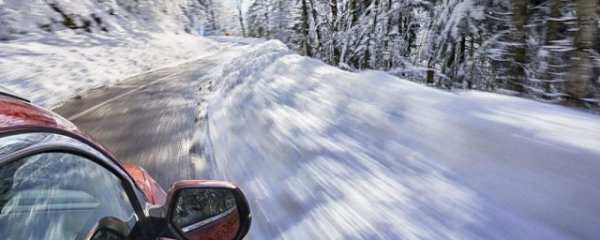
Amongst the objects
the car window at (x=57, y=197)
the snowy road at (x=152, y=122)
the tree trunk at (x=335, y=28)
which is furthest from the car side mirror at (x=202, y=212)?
the tree trunk at (x=335, y=28)

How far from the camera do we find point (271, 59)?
10.8 m

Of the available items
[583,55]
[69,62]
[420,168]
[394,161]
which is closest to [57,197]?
[420,168]

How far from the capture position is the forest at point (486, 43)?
439 cm

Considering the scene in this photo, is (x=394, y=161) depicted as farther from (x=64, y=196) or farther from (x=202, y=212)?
(x=64, y=196)

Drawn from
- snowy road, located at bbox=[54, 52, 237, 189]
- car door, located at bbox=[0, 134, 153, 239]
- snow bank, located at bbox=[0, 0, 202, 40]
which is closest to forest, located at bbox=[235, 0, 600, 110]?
snowy road, located at bbox=[54, 52, 237, 189]

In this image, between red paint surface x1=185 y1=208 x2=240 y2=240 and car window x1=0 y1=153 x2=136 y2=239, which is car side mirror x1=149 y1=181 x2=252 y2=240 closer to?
red paint surface x1=185 y1=208 x2=240 y2=240

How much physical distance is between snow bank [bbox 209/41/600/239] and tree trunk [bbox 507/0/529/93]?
3.02m

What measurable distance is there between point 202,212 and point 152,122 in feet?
18.0

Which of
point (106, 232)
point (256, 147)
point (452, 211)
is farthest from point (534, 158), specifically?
point (256, 147)

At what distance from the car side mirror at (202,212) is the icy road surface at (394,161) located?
1.12 meters

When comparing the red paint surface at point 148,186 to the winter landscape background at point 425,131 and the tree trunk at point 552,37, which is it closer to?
the winter landscape background at point 425,131

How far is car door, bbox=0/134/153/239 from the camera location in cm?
103

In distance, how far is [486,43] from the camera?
21.3 feet

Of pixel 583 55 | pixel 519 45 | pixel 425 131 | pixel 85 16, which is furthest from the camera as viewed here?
pixel 85 16
